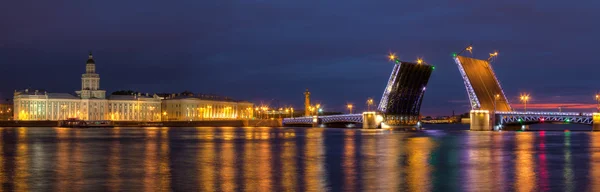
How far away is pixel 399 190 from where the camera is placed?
53.0 feet

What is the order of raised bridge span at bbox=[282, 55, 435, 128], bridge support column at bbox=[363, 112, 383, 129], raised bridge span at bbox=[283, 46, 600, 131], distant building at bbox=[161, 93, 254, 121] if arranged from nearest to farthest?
raised bridge span at bbox=[283, 46, 600, 131] < raised bridge span at bbox=[282, 55, 435, 128] < bridge support column at bbox=[363, 112, 383, 129] < distant building at bbox=[161, 93, 254, 121]

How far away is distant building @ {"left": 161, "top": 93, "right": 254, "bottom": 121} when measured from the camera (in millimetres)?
151000

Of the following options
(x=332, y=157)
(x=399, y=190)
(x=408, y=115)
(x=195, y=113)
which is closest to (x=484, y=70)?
(x=408, y=115)

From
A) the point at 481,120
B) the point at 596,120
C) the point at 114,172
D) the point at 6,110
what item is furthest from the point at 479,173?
the point at 6,110

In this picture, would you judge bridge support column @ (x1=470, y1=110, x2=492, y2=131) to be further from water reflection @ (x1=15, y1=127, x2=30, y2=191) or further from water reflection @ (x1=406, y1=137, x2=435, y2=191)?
water reflection @ (x1=15, y1=127, x2=30, y2=191)

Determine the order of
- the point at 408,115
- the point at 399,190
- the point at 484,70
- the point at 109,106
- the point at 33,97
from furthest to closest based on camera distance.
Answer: the point at 109,106 < the point at 33,97 < the point at 408,115 < the point at 484,70 < the point at 399,190

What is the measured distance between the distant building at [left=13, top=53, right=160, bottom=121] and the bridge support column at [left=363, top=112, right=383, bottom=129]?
6363 centimetres

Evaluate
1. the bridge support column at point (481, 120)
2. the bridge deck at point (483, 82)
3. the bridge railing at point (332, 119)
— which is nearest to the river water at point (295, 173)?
the bridge deck at point (483, 82)

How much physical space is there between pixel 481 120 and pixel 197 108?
8100 cm

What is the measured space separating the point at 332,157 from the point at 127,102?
125347mm

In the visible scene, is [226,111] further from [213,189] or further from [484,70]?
[213,189]

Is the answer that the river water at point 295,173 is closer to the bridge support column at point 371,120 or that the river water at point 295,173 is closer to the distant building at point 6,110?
the bridge support column at point 371,120

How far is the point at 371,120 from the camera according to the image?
3804 inches

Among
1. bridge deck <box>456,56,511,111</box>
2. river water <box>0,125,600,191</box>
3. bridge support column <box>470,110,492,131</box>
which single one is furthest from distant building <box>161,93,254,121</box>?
river water <box>0,125,600,191</box>
